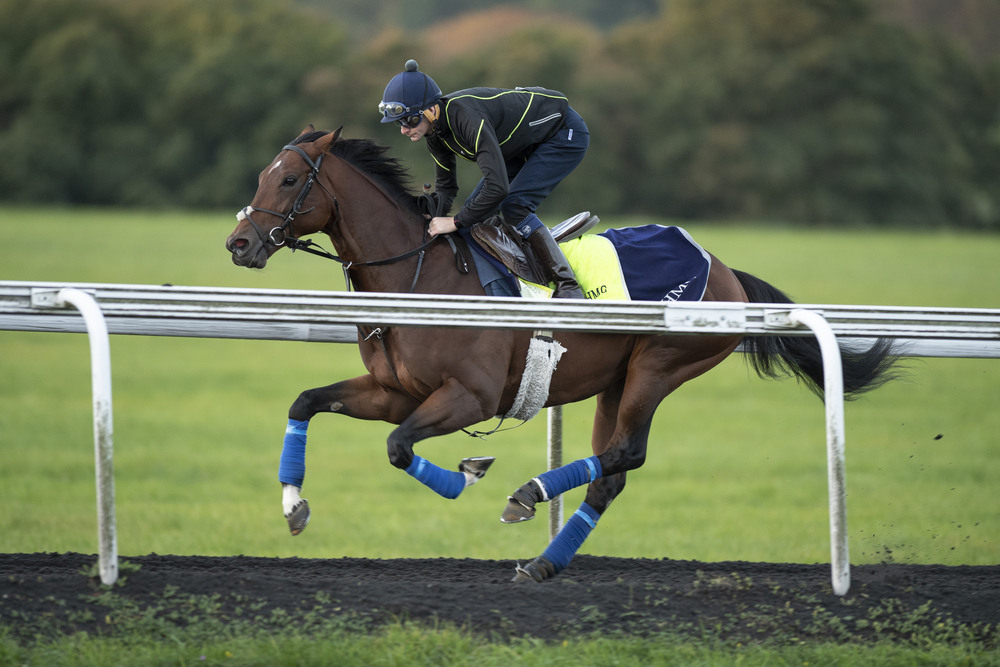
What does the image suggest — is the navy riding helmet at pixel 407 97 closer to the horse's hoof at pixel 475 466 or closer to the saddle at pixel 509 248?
the saddle at pixel 509 248

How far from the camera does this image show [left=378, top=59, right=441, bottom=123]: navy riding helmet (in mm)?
4461

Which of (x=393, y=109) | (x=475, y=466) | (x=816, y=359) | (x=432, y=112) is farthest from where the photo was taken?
(x=816, y=359)

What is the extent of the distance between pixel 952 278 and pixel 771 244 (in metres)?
5.79

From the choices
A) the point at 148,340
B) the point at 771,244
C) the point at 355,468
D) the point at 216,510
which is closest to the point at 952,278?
the point at 771,244

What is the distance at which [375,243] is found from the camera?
4668 mm

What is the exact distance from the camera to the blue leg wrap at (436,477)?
4.36 metres

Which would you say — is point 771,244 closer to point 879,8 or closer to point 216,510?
point 879,8

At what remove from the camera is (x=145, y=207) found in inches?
1631

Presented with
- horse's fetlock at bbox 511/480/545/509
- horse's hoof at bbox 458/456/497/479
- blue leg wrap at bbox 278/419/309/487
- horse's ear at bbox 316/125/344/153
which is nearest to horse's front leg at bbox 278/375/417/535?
blue leg wrap at bbox 278/419/309/487

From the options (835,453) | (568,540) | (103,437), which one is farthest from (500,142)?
(103,437)

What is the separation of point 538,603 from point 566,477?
0.73 metres

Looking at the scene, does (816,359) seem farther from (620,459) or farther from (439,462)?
(439,462)

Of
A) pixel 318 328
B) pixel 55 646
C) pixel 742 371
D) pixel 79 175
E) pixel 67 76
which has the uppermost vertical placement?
pixel 67 76

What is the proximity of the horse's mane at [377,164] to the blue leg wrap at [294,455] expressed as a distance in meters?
1.06
